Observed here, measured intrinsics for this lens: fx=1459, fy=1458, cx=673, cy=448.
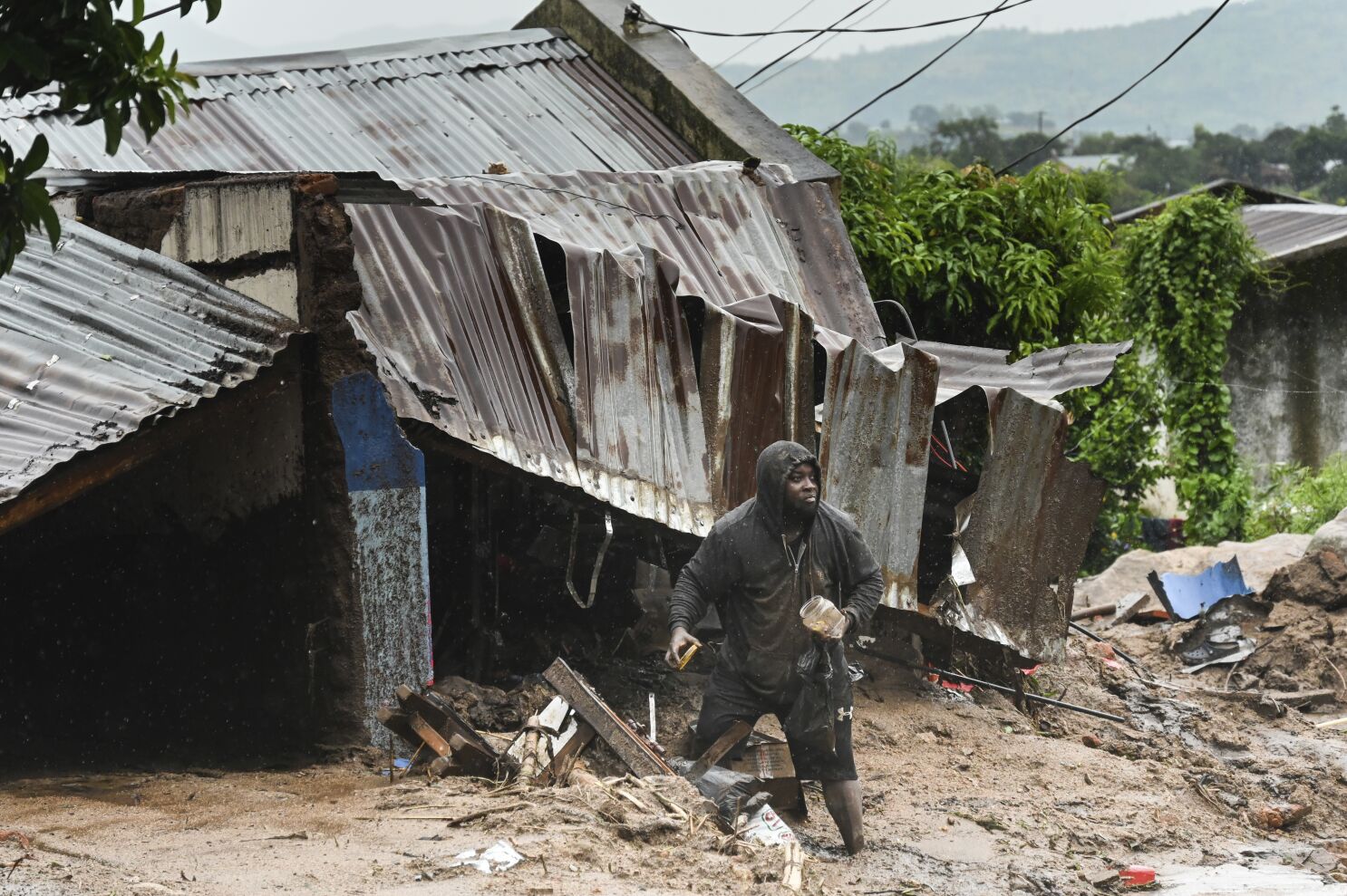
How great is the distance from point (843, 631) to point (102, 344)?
3.75 metres

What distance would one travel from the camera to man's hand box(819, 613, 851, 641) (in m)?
6.39

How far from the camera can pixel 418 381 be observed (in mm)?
7637

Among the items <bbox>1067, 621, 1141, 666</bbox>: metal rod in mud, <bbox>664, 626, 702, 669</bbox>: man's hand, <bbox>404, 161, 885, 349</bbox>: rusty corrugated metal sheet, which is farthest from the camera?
<bbox>1067, 621, 1141, 666</bbox>: metal rod in mud

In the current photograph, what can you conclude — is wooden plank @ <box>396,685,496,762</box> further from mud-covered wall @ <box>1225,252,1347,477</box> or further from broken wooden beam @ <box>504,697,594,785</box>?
mud-covered wall @ <box>1225,252,1347,477</box>

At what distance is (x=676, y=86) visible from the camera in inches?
516

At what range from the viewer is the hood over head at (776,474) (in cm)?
666

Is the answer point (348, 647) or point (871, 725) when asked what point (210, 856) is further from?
point (871, 725)

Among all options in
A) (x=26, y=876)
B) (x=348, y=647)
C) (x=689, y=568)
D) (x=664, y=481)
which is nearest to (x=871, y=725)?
(x=664, y=481)

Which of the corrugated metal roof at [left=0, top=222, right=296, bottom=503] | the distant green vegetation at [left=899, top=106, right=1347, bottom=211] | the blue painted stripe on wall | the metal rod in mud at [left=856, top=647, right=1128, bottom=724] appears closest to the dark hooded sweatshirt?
the blue painted stripe on wall

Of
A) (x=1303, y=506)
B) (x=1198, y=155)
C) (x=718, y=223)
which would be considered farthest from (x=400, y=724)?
(x=1198, y=155)

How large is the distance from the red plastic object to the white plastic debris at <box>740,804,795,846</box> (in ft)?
5.26

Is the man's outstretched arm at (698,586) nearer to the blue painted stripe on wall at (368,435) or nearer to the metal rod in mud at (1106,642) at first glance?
the blue painted stripe on wall at (368,435)

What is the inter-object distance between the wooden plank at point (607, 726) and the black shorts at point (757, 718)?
308 millimetres

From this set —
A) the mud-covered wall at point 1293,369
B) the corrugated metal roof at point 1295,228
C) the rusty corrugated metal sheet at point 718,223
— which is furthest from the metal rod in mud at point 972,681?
the mud-covered wall at point 1293,369
